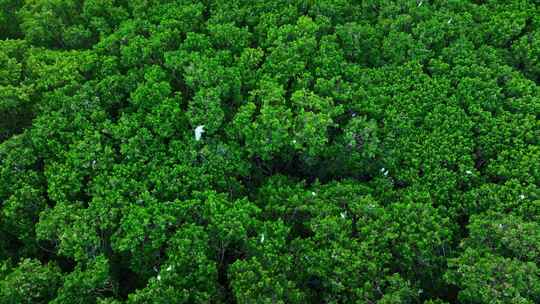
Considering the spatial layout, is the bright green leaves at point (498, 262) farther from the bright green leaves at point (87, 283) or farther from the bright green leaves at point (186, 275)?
the bright green leaves at point (87, 283)

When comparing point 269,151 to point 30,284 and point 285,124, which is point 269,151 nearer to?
point 285,124

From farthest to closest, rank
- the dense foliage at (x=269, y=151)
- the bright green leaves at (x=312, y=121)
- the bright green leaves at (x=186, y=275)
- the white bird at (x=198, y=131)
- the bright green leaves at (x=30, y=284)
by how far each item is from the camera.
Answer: the white bird at (x=198, y=131) < the bright green leaves at (x=312, y=121) < the dense foliage at (x=269, y=151) < the bright green leaves at (x=30, y=284) < the bright green leaves at (x=186, y=275)

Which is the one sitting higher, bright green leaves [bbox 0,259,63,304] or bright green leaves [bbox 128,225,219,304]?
bright green leaves [bbox 128,225,219,304]

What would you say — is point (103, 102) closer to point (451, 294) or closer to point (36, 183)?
point (36, 183)

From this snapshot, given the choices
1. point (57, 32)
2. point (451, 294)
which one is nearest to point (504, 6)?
point (451, 294)

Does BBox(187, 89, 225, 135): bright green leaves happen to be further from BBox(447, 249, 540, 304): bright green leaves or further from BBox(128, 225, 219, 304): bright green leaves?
BBox(447, 249, 540, 304): bright green leaves

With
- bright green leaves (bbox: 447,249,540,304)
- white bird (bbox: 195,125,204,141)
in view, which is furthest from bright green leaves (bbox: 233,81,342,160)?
bright green leaves (bbox: 447,249,540,304)

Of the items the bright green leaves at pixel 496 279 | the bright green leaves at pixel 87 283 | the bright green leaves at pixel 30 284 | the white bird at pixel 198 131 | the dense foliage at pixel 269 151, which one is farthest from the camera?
the white bird at pixel 198 131

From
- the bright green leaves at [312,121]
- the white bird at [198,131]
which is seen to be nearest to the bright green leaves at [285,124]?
the bright green leaves at [312,121]
